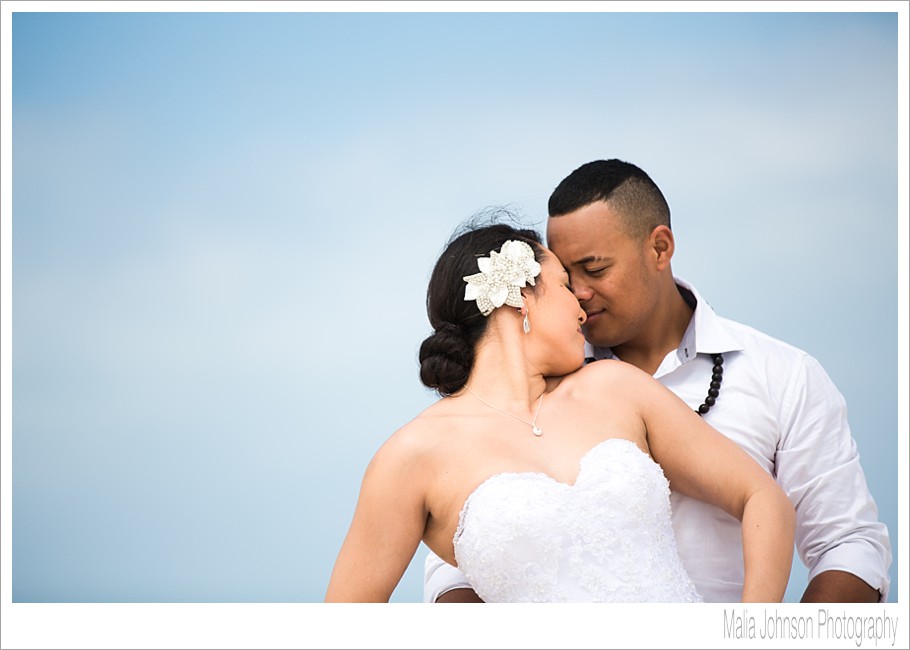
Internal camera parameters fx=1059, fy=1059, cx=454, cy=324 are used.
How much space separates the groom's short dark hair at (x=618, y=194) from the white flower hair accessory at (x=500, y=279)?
554mm

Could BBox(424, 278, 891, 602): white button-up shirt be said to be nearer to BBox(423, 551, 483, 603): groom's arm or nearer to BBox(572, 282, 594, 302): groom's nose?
BBox(423, 551, 483, 603): groom's arm

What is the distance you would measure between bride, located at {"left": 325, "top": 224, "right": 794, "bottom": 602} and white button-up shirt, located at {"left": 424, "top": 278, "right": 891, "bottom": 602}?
0.95 feet

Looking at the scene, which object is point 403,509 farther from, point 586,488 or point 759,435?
point 759,435

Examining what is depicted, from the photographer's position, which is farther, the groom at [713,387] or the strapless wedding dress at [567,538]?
the groom at [713,387]

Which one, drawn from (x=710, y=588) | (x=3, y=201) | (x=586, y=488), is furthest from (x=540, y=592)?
(x=3, y=201)

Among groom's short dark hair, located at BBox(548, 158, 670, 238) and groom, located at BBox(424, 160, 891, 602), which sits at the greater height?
groom's short dark hair, located at BBox(548, 158, 670, 238)

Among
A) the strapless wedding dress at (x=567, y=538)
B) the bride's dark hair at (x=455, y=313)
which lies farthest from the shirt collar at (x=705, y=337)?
the strapless wedding dress at (x=567, y=538)

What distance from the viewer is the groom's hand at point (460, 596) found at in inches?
124

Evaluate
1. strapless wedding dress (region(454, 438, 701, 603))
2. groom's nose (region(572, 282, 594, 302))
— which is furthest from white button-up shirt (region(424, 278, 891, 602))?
strapless wedding dress (region(454, 438, 701, 603))

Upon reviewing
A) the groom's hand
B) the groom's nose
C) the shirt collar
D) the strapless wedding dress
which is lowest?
the groom's hand

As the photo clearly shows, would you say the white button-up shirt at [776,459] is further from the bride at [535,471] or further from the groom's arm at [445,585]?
the bride at [535,471]

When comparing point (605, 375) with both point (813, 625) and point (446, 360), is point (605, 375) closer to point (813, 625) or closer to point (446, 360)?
point (446, 360)

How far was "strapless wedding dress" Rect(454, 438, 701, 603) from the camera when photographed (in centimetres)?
261

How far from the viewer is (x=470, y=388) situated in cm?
292
